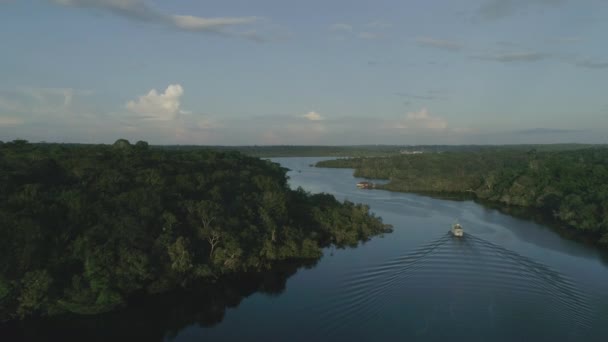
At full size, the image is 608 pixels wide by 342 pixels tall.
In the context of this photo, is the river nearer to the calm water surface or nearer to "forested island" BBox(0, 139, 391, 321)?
the calm water surface

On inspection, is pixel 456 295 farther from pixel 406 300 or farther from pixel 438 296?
pixel 406 300

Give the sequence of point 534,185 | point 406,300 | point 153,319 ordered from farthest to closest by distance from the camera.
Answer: point 534,185 → point 406,300 → point 153,319

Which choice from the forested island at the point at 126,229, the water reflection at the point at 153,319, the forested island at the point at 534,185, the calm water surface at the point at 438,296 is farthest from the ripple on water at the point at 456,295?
the forested island at the point at 534,185

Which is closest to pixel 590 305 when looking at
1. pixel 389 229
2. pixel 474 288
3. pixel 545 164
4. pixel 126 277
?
pixel 474 288

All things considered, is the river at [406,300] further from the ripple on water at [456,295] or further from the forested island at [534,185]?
the forested island at [534,185]

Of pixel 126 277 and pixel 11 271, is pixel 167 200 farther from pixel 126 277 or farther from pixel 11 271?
pixel 11 271

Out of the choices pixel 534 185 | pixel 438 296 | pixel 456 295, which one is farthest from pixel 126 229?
pixel 534 185

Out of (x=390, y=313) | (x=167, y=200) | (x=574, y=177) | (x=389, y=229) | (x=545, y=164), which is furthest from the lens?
(x=545, y=164)
